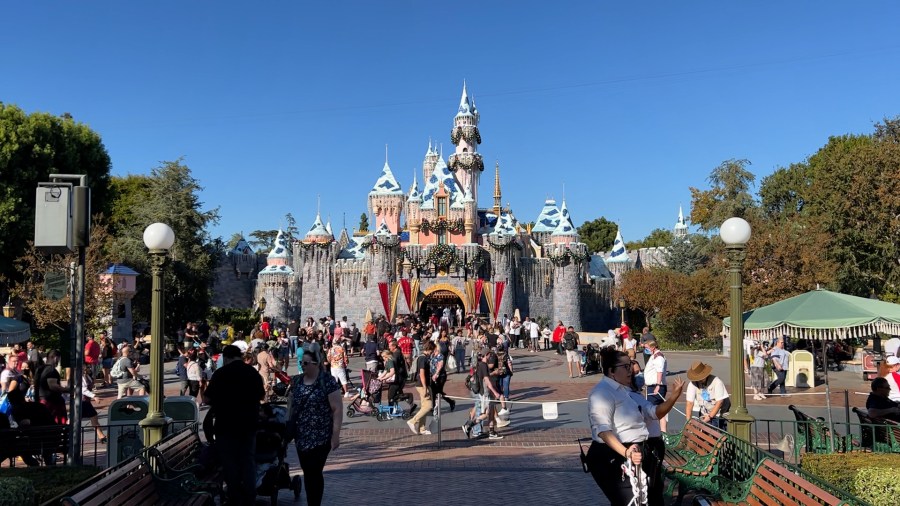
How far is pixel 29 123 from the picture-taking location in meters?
28.0

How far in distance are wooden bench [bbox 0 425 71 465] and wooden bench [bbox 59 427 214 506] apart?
1995 millimetres

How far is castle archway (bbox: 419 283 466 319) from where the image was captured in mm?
44281

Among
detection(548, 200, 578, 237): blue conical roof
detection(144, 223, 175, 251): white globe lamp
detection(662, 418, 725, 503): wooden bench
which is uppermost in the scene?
detection(548, 200, 578, 237): blue conical roof

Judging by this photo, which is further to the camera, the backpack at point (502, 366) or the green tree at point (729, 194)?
the green tree at point (729, 194)

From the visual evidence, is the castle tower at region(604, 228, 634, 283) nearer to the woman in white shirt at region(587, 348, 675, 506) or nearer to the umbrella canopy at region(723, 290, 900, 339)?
the umbrella canopy at region(723, 290, 900, 339)

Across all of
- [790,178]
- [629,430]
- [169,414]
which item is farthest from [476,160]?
[629,430]

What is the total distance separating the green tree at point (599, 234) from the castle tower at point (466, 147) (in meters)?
24.2

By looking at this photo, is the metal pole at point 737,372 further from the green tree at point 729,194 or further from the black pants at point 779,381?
the green tree at point 729,194

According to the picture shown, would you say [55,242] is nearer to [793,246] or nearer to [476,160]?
[793,246]

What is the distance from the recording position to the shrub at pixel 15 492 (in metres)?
4.08

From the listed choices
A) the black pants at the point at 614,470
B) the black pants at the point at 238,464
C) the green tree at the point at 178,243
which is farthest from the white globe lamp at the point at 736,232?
the green tree at the point at 178,243

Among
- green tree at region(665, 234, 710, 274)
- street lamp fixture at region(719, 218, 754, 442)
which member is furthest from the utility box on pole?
green tree at region(665, 234, 710, 274)

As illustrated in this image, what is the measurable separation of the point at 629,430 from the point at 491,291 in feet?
127

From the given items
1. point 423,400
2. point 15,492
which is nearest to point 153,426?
point 15,492
